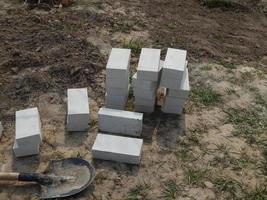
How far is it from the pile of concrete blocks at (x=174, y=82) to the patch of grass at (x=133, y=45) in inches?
59.5

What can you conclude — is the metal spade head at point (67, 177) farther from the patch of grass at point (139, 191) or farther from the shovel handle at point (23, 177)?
the patch of grass at point (139, 191)

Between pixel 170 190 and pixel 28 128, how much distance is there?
1.99 metres

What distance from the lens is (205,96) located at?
6.17m

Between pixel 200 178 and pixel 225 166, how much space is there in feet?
1.40

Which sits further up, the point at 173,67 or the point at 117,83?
the point at 173,67

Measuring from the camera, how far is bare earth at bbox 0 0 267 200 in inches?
192

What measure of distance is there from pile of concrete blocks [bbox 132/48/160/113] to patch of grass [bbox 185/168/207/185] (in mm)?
1229

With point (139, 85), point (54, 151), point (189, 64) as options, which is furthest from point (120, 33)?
point (54, 151)

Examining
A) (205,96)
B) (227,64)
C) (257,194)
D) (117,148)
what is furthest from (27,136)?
(227,64)

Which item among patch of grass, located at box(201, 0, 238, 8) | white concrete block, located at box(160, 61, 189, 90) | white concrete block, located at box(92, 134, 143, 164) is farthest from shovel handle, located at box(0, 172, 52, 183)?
patch of grass, located at box(201, 0, 238, 8)

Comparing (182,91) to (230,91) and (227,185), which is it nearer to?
(230,91)

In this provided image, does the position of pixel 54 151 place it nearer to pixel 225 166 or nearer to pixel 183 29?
pixel 225 166

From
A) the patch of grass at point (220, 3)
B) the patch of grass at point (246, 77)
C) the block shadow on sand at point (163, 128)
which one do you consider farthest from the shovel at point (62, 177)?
the patch of grass at point (220, 3)

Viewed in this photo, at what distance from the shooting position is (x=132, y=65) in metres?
6.81
